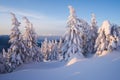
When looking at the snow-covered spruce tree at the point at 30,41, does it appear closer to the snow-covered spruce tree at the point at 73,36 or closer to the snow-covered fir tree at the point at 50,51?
the snow-covered spruce tree at the point at 73,36

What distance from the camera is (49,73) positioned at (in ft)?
74.3

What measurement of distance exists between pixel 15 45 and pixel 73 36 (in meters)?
12.5

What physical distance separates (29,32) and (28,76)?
2175 centimetres

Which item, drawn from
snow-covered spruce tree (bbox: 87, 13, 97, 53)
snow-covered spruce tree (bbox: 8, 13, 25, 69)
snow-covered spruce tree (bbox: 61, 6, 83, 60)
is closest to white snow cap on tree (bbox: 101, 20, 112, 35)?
snow-covered spruce tree (bbox: 61, 6, 83, 60)

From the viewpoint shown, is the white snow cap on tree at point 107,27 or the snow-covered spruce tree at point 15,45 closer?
the white snow cap on tree at point 107,27

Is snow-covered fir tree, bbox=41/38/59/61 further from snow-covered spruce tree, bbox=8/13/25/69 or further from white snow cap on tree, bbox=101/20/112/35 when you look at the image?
white snow cap on tree, bbox=101/20/112/35

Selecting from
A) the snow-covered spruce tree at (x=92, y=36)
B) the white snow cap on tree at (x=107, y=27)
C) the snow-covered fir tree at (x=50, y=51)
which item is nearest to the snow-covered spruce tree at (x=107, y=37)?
the white snow cap on tree at (x=107, y=27)

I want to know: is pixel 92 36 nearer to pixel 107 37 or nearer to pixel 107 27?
pixel 107 37

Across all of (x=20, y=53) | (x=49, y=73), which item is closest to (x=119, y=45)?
(x=49, y=73)

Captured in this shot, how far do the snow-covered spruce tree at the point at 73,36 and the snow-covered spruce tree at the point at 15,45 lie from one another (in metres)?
10.0

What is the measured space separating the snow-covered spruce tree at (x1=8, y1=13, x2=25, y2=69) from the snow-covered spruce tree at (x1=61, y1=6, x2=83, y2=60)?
1001 centimetres

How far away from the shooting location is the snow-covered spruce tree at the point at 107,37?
28.7 meters

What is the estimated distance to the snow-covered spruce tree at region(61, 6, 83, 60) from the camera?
117ft

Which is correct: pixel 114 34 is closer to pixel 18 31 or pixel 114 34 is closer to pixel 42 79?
pixel 42 79
